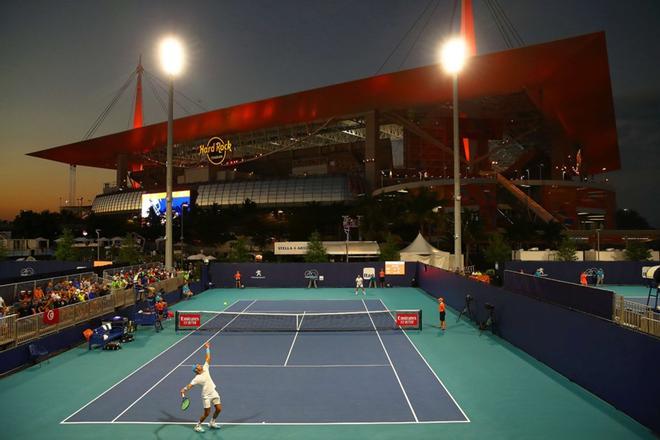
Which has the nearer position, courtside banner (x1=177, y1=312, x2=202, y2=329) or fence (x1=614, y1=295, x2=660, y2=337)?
fence (x1=614, y1=295, x2=660, y2=337)

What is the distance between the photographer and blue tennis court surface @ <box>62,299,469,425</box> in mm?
11711

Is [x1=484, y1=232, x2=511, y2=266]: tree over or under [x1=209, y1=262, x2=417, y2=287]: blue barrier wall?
over

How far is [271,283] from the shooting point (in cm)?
4259

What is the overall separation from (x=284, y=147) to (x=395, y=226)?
47.1m

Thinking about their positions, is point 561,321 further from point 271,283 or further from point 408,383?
point 271,283

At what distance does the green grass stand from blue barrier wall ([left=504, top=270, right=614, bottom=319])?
215 cm

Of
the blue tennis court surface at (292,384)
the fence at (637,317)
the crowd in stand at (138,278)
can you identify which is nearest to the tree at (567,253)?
the blue tennis court surface at (292,384)

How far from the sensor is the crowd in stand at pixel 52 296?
720 inches

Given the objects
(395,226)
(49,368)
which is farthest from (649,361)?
(395,226)

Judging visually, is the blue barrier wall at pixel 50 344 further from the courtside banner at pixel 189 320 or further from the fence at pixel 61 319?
the courtside banner at pixel 189 320

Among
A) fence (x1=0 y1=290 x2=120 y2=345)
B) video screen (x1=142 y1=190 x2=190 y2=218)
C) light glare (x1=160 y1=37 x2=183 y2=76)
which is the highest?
light glare (x1=160 y1=37 x2=183 y2=76)

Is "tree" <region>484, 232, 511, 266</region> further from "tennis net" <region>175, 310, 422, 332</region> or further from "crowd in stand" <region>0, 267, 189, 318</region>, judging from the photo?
"crowd in stand" <region>0, 267, 189, 318</region>

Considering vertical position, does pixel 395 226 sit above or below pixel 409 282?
above

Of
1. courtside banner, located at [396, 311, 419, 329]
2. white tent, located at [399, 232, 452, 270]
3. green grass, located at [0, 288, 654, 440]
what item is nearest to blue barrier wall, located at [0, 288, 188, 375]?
green grass, located at [0, 288, 654, 440]
